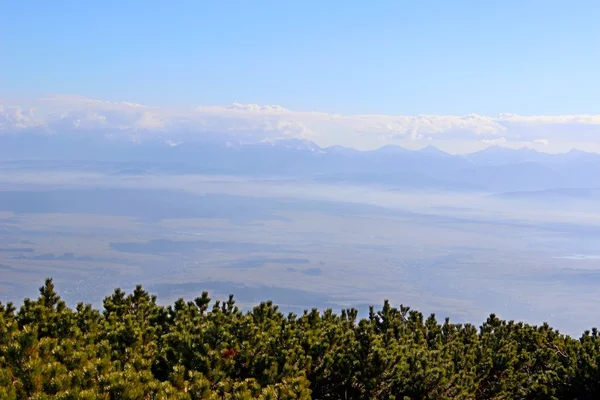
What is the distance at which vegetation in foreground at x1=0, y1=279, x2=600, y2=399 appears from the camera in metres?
10.5

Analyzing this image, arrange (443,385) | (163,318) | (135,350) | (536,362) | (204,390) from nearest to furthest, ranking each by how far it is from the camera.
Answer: (204,390) < (135,350) < (443,385) < (163,318) < (536,362)

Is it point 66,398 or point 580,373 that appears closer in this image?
point 66,398

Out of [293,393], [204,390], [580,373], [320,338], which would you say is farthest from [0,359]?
[580,373]

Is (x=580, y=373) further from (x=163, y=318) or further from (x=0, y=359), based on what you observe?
(x=0, y=359)

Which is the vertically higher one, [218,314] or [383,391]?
[218,314]

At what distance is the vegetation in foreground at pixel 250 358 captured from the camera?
1046 cm

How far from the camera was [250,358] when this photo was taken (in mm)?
13664

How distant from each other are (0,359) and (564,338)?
2140 cm

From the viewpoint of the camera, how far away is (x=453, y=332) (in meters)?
21.8

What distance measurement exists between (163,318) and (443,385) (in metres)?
8.06

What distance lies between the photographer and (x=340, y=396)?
15094 mm

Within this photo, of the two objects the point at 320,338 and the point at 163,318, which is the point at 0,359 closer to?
the point at 163,318

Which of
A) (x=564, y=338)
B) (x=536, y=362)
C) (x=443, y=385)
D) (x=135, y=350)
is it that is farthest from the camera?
(x=564, y=338)

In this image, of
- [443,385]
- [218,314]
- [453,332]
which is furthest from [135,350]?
[453,332]
